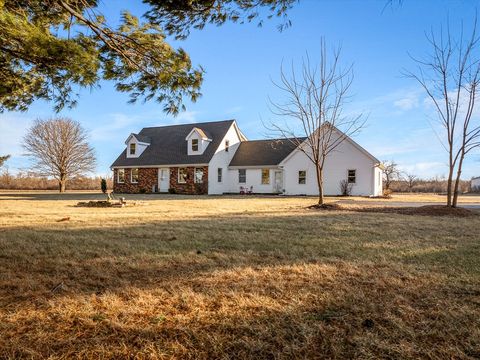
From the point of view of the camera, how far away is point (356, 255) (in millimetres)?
4738

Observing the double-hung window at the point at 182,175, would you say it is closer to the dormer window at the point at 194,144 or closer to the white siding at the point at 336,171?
the dormer window at the point at 194,144

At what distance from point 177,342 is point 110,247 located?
3471 mm

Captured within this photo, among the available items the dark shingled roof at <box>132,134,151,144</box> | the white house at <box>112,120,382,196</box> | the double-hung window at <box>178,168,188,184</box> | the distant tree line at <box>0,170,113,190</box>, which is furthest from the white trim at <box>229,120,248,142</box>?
the distant tree line at <box>0,170,113,190</box>

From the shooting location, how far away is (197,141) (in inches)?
Result: 1065

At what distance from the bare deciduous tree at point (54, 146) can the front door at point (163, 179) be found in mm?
14404

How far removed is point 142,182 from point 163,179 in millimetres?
2177

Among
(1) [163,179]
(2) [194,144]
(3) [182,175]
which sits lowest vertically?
(1) [163,179]

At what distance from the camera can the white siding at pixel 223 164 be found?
2617 cm

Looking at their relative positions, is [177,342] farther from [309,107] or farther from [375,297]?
[309,107]

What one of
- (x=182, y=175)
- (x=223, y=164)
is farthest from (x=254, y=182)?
(x=182, y=175)

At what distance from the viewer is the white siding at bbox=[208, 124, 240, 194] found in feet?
85.9

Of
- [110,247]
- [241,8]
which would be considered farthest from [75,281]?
[241,8]

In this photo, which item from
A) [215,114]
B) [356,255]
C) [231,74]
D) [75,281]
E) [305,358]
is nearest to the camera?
[305,358]

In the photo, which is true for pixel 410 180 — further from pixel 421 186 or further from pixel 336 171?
pixel 336 171
